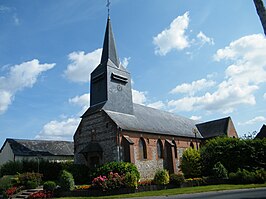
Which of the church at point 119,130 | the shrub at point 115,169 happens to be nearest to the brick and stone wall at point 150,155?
the church at point 119,130

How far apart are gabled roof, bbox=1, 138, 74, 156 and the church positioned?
38.2 feet

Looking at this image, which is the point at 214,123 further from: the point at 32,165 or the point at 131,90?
the point at 32,165

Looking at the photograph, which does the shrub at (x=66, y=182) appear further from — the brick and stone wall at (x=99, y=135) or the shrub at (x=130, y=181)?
the brick and stone wall at (x=99, y=135)

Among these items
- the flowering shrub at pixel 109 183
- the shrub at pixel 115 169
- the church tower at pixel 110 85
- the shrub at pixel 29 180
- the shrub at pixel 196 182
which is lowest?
the shrub at pixel 196 182

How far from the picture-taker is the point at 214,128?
38.3 meters

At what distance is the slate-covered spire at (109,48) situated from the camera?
100ft

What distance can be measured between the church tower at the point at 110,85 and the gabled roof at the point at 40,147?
14.7 m

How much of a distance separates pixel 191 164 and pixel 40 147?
85.7ft

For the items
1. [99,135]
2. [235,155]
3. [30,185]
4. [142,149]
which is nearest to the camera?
Answer: [30,185]

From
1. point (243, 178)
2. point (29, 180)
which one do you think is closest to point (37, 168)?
point (29, 180)

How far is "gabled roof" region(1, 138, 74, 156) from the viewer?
37.9 metres

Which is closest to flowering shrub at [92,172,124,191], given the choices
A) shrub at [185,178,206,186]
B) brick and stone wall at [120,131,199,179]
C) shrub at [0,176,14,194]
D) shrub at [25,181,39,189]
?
shrub at [185,178,206,186]

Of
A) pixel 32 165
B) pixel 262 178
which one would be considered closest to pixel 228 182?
pixel 262 178

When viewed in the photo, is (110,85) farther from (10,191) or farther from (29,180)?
(10,191)
